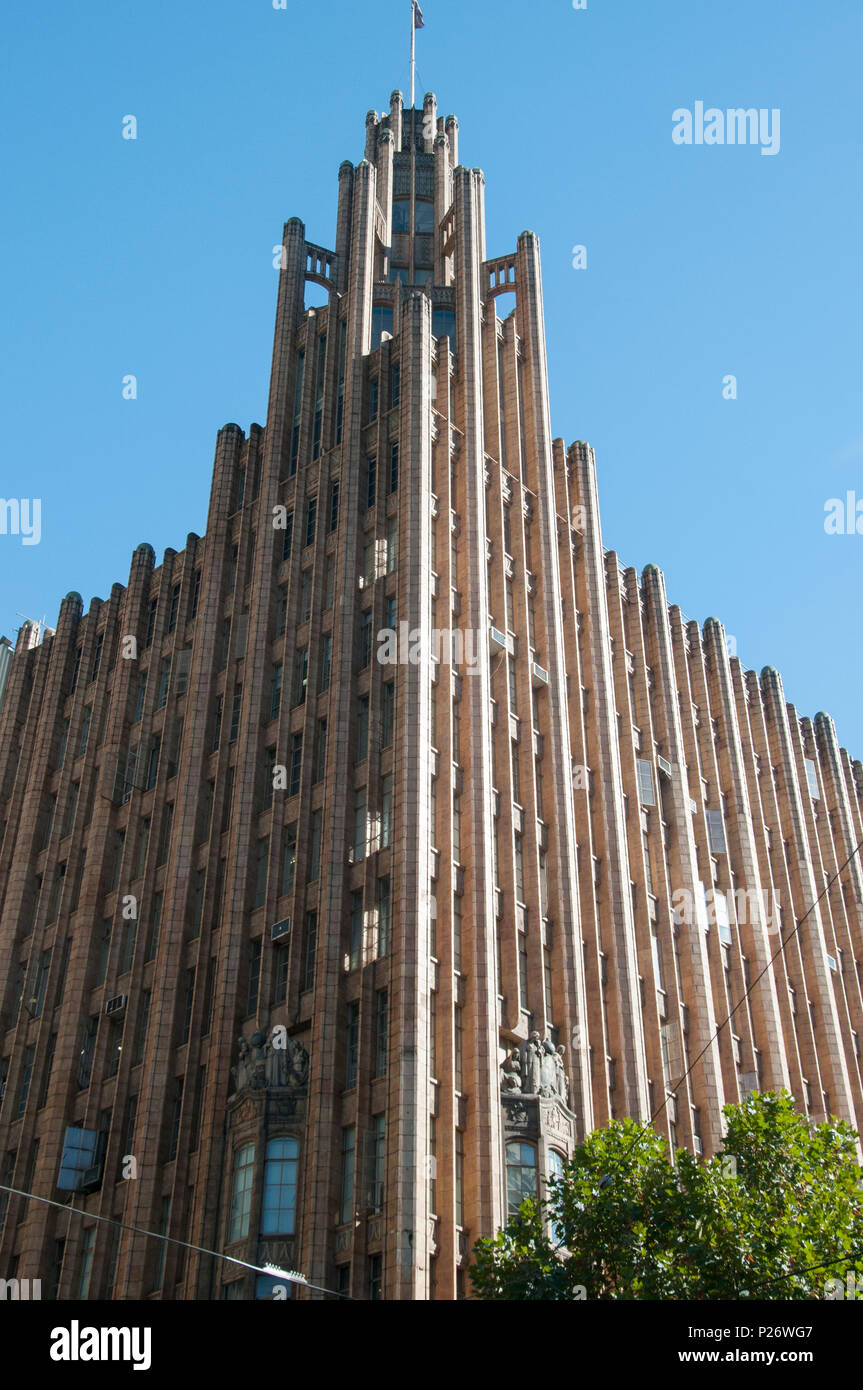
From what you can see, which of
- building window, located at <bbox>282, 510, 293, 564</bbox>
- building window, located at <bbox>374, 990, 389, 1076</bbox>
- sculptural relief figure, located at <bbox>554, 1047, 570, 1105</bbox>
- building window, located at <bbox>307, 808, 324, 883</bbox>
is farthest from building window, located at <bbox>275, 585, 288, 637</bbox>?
sculptural relief figure, located at <bbox>554, 1047, 570, 1105</bbox>

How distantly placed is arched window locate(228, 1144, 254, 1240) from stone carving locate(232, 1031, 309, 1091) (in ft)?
6.76

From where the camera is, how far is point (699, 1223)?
112 feet

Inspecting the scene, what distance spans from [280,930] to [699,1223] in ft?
64.9

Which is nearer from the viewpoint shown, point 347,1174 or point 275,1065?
point 347,1174

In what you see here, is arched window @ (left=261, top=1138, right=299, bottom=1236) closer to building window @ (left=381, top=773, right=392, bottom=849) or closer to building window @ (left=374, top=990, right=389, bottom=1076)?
building window @ (left=374, top=990, right=389, bottom=1076)

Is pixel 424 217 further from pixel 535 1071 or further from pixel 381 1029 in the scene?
pixel 535 1071

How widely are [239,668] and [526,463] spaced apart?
51.6 feet

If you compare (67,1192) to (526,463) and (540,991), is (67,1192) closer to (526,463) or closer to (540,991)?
(540,991)

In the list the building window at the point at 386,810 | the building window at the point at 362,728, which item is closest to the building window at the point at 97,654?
the building window at the point at 362,728

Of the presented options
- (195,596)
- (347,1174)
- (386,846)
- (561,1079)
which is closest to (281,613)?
(195,596)

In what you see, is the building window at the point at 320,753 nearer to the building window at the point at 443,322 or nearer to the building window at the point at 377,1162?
the building window at the point at 377,1162

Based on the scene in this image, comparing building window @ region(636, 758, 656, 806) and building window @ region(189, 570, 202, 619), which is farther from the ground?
building window @ region(189, 570, 202, 619)

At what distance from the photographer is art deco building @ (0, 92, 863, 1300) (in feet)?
149

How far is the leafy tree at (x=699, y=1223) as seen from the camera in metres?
33.0
